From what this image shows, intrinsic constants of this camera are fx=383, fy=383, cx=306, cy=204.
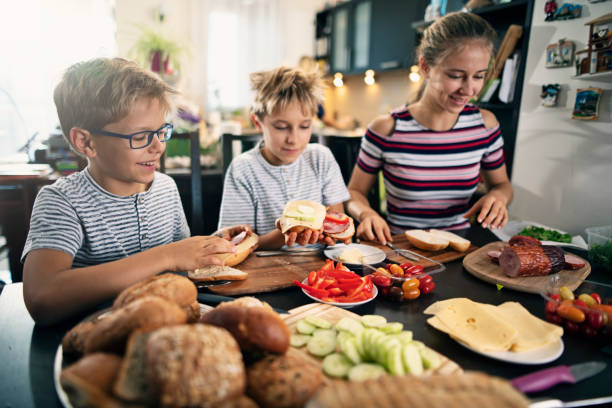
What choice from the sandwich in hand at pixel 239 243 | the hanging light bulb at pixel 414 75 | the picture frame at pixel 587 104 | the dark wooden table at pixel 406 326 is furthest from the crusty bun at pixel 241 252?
the hanging light bulb at pixel 414 75

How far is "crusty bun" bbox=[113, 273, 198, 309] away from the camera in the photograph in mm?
932

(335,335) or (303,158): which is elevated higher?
(303,158)

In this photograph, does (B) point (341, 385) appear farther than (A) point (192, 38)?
No

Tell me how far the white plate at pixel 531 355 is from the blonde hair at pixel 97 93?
147cm

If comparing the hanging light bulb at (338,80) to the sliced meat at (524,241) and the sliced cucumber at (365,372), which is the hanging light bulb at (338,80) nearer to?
the sliced meat at (524,241)

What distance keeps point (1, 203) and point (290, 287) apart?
11.4ft

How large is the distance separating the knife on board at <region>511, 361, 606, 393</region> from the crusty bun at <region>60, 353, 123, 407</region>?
830mm

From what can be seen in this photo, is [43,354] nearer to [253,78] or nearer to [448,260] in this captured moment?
[448,260]

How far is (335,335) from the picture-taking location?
1025mm

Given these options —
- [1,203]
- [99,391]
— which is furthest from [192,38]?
[99,391]

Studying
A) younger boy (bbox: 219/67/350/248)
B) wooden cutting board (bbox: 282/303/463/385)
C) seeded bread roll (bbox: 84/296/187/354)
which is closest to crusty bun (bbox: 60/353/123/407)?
seeded bread roll (bbox: 84/296/187/354)

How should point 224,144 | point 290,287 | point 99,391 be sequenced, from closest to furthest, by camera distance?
point 99,391 < point 290,287 < point 224,144

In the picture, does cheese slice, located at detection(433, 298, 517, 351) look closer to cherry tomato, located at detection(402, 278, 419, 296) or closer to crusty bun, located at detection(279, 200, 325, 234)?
cherry tomato, located at detection(402, 278, 419, 296)

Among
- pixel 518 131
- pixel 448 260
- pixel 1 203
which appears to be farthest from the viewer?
pixel 518 131
